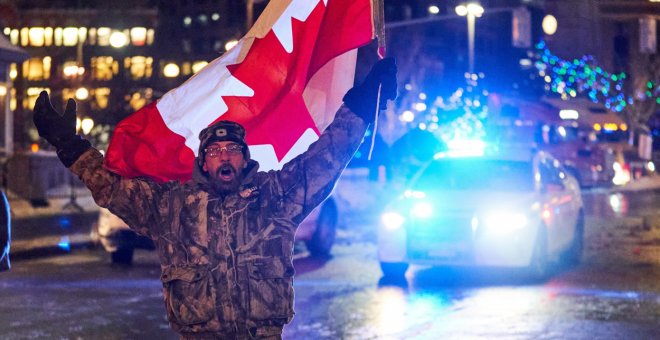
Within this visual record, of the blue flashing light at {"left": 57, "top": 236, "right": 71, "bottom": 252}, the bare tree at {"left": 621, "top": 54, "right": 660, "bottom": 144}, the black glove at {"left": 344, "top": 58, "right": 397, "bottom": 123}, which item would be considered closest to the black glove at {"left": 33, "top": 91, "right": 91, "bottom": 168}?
the black glove at {"left": 344, "top": 58, "right": 397, "bottom": 123}

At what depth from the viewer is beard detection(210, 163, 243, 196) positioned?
4703 mm

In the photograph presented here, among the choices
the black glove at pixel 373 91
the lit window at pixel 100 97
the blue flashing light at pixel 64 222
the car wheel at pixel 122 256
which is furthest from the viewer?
the lit window at pixel 100 97

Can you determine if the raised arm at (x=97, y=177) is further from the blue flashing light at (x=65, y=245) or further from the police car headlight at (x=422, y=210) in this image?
the blue flashing light at (x=65, y=245)

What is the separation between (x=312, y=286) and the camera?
13.9 m

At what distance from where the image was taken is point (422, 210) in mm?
14164

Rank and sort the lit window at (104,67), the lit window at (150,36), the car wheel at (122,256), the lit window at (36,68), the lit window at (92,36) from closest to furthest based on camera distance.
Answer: the car wheel at (122,256)
the lit window at (104,67)
the lit window at (36,68)
the lit window at (92,36)
the lit window at (150,36)

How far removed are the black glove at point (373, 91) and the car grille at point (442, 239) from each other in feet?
28.5

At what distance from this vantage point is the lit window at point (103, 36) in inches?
5172

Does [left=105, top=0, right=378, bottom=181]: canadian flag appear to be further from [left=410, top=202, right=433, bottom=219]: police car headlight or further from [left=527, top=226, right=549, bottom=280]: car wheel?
[left=527, top=226, right=549, bottom=280]: car wheel

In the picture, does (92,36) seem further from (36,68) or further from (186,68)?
(186,68)

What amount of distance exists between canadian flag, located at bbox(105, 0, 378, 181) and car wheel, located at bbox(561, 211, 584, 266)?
10.8 m

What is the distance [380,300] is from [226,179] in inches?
317

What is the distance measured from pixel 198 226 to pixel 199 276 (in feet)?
0.66

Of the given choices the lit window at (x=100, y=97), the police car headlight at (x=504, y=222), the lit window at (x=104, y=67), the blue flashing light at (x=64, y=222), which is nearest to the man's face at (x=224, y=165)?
the police car headlight at (x=504, y=222)
